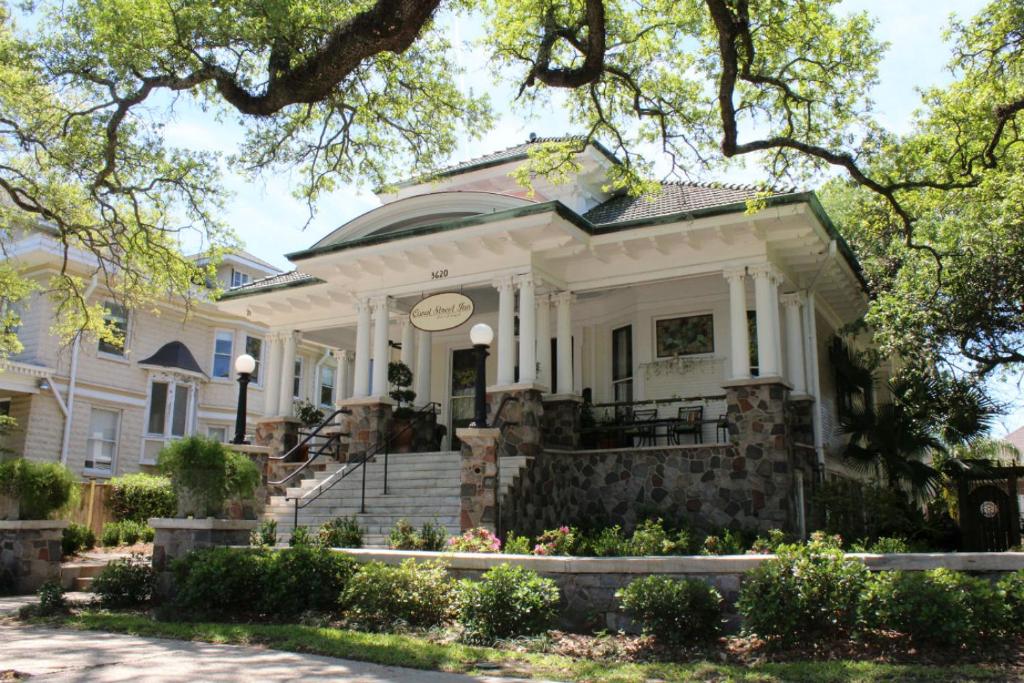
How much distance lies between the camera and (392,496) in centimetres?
1323

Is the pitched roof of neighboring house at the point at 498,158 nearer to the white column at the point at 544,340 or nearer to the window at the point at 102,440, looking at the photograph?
the white column at the point at 544,340

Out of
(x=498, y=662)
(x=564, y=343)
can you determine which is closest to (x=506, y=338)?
(x=564, y=343)

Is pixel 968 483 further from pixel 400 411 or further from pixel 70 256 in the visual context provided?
pixel 70 256

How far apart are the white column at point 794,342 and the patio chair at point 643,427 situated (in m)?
2.41

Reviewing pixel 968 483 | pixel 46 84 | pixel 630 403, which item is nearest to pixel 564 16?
pixel 630 403

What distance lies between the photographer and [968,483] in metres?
16.3

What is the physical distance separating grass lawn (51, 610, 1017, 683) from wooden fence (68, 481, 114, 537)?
7.60m

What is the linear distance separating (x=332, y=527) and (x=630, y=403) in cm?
591

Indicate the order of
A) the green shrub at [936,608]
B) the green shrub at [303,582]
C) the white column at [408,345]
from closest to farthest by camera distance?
1. the green shrub at [936,608]
2. the green shrub at [303,582]
3. the white column at [408,345]

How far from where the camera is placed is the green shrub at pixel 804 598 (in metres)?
6.54

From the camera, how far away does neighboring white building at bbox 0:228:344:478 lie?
21094 mm

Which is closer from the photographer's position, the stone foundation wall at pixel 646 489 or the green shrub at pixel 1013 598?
the green shrub at pixel 1013 598

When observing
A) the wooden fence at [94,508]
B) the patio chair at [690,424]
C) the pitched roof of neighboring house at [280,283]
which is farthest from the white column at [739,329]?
the wooden fence at [94,508]

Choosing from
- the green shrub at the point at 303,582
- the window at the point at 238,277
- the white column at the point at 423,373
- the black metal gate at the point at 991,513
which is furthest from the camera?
the window at the point at 238,277
